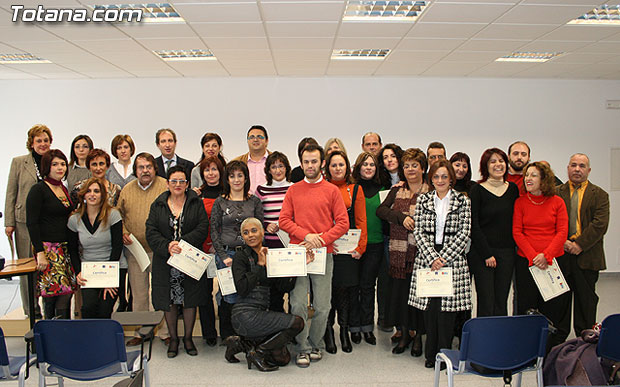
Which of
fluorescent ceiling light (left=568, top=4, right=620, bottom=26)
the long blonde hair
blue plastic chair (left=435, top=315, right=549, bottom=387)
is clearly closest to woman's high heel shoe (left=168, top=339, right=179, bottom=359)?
the long blonde hair

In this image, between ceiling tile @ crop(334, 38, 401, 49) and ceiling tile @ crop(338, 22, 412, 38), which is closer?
ceiling tile @ crop(338, 22, 412, 38)

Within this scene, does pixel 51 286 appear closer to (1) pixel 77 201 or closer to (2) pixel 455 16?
(1) pixel 77 201

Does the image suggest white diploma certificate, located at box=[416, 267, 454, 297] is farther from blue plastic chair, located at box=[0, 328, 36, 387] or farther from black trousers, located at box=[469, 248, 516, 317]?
blue plastic chair, located at box=[0, 328, 36, 387]

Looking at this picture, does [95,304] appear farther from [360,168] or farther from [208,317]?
[360,168]

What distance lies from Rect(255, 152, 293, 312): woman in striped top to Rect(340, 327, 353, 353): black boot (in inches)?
23.4

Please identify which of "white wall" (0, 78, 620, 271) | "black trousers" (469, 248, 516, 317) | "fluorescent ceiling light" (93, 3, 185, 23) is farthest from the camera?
"white wall" (0, 78, 620, 271)

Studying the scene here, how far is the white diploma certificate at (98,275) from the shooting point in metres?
3.34

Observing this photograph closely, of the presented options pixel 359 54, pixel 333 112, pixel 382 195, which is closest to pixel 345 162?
pixel 382 195

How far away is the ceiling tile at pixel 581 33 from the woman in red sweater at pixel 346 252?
2983 millimetres

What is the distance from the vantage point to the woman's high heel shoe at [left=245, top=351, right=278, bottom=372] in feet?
10.7

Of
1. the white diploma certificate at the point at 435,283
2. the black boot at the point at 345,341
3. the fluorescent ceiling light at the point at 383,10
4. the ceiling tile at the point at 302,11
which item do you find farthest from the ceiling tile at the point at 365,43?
the black boot at the point at 345,341

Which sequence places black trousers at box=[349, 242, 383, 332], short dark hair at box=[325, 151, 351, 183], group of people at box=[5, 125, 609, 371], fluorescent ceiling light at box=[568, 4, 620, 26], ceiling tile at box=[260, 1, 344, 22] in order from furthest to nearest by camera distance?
fluorescent ceiling light at box=[568, 4, 620, 26] → ceiling tile at box=[260, 1, 344, 22] → black trousers at box=[349, 242, 383, 332] → short dark hair at box=[325, 151, 351, 183] → group of people at box=[5, 125, 609, 371]

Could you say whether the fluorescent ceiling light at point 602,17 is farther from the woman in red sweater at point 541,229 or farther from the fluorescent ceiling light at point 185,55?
the fluorescent ceiling light at point 185,55

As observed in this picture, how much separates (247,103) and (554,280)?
205 inches
